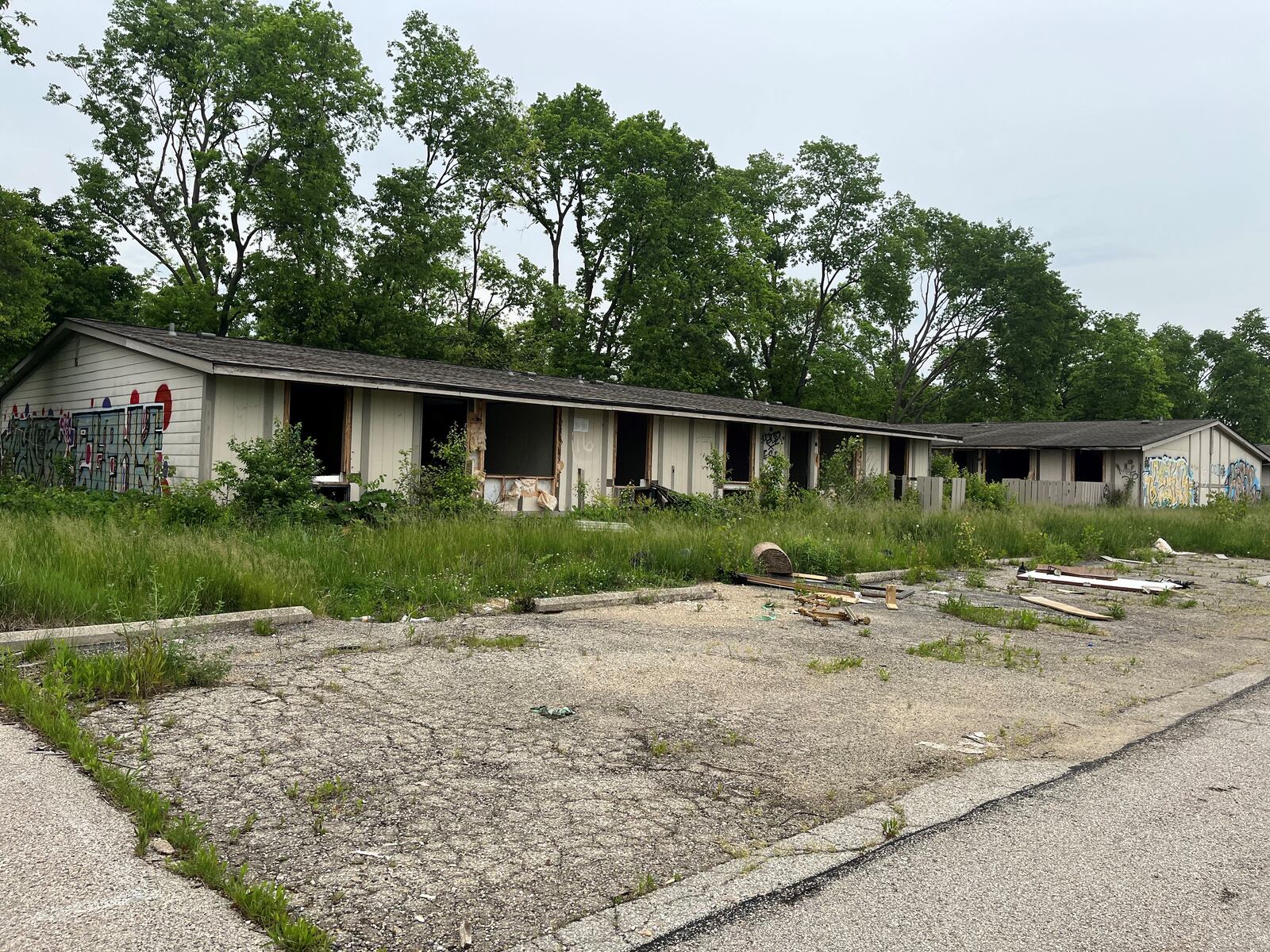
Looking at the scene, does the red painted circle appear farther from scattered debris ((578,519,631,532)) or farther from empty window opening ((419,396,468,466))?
scattered debris ((578,519,631,532))

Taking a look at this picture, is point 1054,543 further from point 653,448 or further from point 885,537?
point 653,448

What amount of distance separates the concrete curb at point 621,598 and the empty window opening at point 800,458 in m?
17.3

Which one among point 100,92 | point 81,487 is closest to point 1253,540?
point 81,487

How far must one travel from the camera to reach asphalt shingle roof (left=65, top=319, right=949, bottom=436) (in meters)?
14.6

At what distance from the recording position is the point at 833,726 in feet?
17.4

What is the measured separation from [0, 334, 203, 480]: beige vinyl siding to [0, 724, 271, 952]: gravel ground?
37.8 ft

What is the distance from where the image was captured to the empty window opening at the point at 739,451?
23750 mm

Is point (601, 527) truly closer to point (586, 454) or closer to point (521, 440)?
point (586, 454)

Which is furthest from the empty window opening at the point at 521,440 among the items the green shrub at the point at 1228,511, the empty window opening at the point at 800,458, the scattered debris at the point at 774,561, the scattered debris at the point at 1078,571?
the green shrub at the point at 1228,511

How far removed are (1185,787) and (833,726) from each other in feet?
5.89

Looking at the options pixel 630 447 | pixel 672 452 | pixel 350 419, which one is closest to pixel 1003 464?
pixel 630 447

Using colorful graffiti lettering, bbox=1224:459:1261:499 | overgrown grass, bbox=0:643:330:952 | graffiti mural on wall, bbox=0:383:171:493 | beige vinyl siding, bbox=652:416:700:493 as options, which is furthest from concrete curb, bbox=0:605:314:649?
colorful graffiti lettering, bbox=1224:459:1261:499

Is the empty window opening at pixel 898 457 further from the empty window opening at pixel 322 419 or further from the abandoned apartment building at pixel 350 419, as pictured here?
the empty window opening at pixel 322 419

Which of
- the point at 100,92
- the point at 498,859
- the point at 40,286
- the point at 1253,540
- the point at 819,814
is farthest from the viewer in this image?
the point at 100,92
